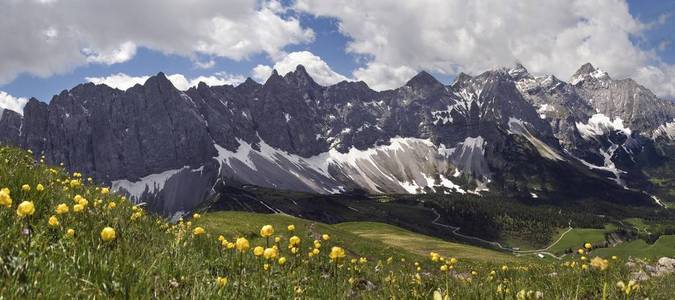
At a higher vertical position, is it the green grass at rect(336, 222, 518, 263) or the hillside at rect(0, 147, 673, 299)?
the hillside at rect(0, 147, 673, 299)

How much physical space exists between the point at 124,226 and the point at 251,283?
111 inches

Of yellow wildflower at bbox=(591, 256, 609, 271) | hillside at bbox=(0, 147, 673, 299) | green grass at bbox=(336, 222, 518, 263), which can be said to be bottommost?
green grass at bbox=(336, 222, 518, 263)


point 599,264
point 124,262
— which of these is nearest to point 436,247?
point 599,264

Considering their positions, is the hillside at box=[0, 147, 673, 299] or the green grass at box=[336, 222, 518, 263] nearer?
the hillside at box=[0, 147, 673, 299]

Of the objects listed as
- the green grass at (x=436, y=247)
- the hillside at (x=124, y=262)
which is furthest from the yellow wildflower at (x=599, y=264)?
the green grass at (x=436, y=247)

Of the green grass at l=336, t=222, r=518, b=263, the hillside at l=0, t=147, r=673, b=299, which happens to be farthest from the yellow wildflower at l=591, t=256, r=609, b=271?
the green grass at l=336, t=222, r=518, b=263

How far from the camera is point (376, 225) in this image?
108562 millimetres

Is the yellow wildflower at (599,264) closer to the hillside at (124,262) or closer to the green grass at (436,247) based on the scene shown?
the hillside at (124,262)

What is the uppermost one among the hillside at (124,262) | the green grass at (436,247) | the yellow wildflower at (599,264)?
the yellow wildflower at (599,264)

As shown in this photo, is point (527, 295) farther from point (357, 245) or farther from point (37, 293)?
point (357, 245)

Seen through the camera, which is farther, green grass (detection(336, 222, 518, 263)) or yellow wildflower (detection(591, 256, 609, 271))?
green grass (detection(336, 222, 518, 263))

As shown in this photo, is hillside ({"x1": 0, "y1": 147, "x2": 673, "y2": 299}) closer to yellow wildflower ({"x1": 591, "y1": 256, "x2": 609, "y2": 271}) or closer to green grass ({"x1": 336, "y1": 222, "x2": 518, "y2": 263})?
yellow wildflower ({"x1": 591, "y1": 256, "x2": 609, "y2": 271})

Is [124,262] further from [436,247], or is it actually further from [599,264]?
[436,247]

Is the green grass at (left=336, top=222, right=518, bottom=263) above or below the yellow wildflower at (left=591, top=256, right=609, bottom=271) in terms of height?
below
